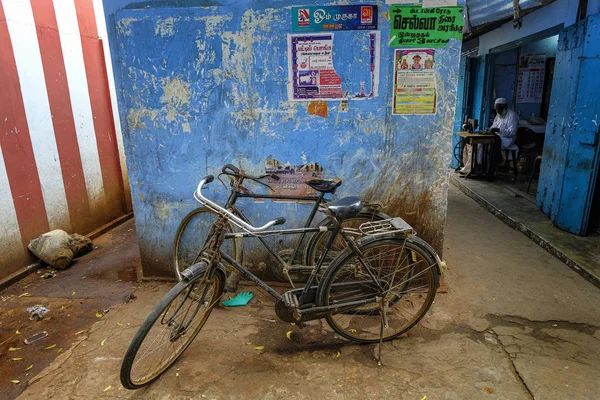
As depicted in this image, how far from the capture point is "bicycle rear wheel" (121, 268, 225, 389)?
7.68 ft

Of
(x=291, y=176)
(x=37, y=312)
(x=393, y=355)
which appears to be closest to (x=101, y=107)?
(x=37, y=312)

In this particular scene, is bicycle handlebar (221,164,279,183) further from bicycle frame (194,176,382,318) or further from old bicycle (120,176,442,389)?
old bicycle (120,176,442,389)

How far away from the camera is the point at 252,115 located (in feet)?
11.2

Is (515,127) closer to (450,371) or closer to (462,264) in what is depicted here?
(462,264)

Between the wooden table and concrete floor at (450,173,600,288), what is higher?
the wooden table

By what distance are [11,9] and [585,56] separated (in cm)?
639

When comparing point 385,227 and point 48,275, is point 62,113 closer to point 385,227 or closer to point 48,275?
point 48,275

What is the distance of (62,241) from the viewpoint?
14.6 ft

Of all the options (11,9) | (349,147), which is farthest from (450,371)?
(11,9)

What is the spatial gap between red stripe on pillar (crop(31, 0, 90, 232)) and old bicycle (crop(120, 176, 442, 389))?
119 inches

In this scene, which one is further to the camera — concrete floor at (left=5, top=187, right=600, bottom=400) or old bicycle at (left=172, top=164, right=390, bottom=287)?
old bicycle at (left=172, top=164, right=390, bottom=287)

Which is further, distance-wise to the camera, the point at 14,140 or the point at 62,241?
the point at 62,241

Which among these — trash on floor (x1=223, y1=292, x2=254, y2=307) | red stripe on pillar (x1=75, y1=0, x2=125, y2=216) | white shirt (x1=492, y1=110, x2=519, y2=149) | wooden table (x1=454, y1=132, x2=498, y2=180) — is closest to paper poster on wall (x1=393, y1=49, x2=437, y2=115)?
trash on floor (x1=223, y1=292, x2=254, y2=307)

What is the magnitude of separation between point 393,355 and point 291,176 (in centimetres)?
Result: 171
